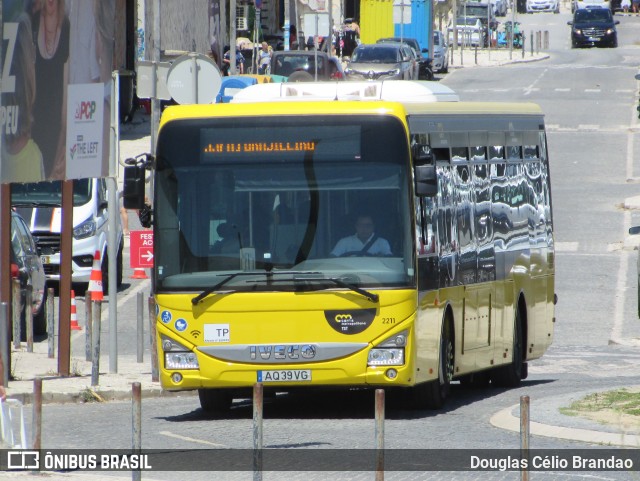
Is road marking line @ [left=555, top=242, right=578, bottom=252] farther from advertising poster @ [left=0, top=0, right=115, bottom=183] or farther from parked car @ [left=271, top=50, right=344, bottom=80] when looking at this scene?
advertising poster @ [left=0, top=0, right=115, bottom=183]

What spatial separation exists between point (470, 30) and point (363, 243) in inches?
2856

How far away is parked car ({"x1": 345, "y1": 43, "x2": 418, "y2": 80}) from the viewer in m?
54.6

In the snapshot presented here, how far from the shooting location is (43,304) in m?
21.4

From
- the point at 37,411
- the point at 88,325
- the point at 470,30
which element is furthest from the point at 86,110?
the point at 470,30

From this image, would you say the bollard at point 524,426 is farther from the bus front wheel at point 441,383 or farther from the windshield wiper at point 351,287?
the bus front wheel at point 441,383

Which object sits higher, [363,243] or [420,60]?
[420,60]

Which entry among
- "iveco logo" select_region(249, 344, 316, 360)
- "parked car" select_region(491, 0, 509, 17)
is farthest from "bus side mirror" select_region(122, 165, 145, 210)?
"parked car" select_region(491, 0, 509, 17)

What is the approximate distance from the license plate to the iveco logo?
11cm

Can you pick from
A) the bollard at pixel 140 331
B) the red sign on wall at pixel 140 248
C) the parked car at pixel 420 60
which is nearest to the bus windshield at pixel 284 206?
the red sign on wall at pixel 140 248

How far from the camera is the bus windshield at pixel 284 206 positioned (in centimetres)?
1330

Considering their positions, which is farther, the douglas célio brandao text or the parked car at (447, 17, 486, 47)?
the parked car at (447, 17, 486, 47)

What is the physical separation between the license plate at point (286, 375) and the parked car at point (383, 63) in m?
40.9

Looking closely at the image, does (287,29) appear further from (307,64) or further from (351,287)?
(351,287)

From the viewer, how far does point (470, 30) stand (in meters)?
84.7
